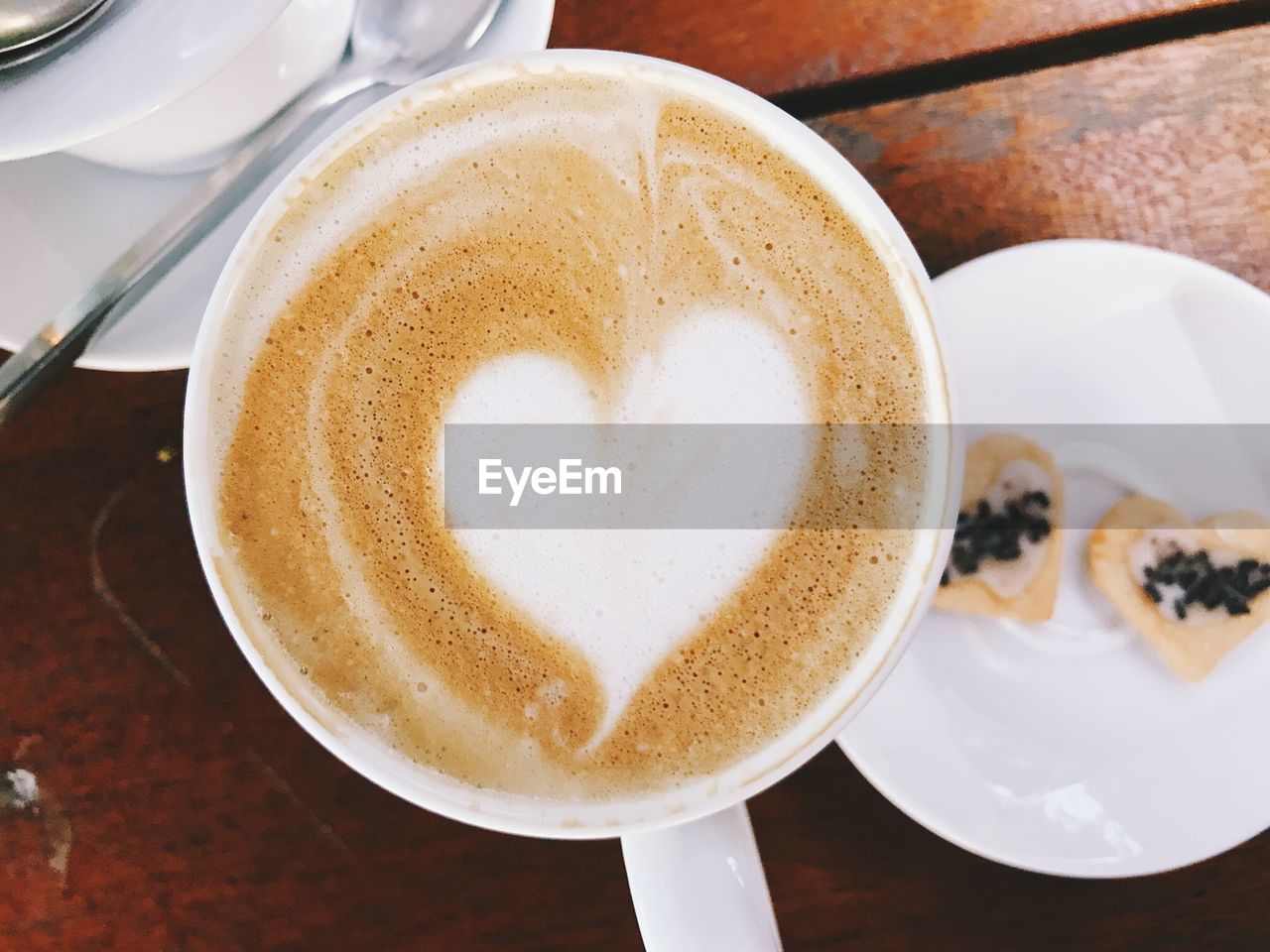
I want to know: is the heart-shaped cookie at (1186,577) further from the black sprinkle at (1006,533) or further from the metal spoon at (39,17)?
the metal spoon at (39,17)

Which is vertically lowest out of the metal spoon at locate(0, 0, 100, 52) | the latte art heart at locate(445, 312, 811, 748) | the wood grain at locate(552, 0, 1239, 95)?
the latte art heart at locate(445, 312, 811, 748)

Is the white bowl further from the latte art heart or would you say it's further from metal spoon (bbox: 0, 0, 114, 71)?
the latte art heart

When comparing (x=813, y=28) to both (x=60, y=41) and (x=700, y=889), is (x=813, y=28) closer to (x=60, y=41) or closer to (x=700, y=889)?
(x=60, y=41)

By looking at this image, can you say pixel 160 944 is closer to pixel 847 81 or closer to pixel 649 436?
pixel 649 436

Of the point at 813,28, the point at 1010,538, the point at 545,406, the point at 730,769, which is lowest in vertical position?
the point at 1010,538

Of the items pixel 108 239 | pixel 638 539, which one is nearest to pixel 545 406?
pixel 638 539

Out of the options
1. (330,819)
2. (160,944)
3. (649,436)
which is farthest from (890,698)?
(160,944)

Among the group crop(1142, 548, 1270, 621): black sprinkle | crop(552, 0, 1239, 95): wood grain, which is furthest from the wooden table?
crop(1142, 548, 1270, 621): black sprinkle
